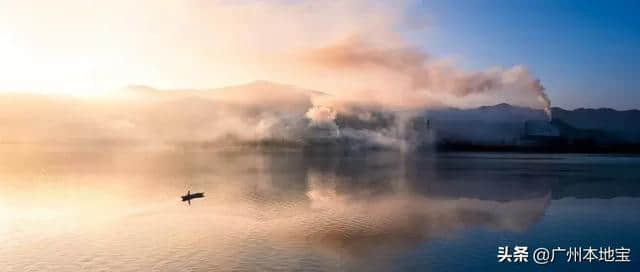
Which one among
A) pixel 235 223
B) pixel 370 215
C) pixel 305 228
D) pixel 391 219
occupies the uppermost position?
pixel 235 223

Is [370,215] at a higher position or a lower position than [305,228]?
lower

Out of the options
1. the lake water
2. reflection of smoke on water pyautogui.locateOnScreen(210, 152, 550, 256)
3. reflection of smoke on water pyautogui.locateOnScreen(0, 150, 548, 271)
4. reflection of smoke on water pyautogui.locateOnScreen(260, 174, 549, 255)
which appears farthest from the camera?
reflection of smoke on water pyautogui.locateOnScreen(260, 174, 549, 255)

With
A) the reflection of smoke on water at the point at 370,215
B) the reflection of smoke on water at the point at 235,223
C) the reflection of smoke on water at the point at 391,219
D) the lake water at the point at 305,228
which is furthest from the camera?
the reflection of smoke on water at the point at 391,219

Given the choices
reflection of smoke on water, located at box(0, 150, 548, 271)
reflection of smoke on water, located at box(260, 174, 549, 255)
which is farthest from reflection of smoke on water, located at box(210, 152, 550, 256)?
reflection of smoke on water, located at box(0, 150, 548, 271)

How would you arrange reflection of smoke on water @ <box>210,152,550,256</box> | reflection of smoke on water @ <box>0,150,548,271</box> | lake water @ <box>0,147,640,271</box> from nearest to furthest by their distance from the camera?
1. lake water @ <box>0,147,640,271</box>
2. reflection of smoke on water @ <box>0,150,548,271</box>
3. reflection of smoke on water @ <box>210,152,550,256</box>

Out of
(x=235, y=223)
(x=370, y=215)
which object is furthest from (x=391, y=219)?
(x=235, y=223)

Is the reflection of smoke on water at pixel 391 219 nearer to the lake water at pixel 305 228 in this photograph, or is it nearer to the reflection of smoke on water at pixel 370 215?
the reflection of smoke on water at pixel 370 215

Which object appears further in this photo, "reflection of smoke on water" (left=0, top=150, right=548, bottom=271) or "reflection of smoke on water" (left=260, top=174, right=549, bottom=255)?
"reflection of smoke on water" (left=260, top=174, right=549, bottom=255)

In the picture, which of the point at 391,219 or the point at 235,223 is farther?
the point at 391,219

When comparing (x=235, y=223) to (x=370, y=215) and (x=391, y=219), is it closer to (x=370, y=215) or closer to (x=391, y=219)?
(x=370, y=215)

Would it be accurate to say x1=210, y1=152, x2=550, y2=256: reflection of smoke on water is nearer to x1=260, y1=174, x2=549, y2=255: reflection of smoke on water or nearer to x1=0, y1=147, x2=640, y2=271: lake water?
x1=260, y1=174, x2=549, y2=255: reflection of smoke on water

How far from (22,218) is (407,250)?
41.6 m

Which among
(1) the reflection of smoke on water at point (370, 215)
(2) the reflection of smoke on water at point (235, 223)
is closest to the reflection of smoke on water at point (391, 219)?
(1) the reflection of smoke on water at point (370, 215)

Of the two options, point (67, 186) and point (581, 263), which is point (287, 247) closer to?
point (581, 263)
